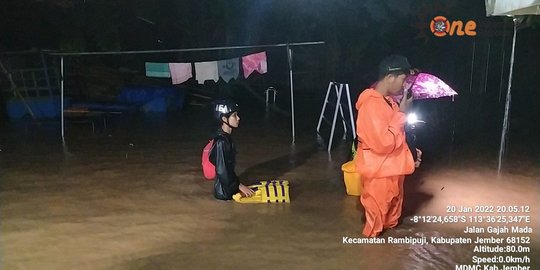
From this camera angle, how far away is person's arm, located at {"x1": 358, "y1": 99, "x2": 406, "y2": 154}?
4453 mm

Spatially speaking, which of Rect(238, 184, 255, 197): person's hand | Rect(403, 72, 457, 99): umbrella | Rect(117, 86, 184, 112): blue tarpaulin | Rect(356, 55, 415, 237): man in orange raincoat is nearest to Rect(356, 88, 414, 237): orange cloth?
Rect(356, 55, 415, 237): man in orange raincoat

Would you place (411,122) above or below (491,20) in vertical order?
below

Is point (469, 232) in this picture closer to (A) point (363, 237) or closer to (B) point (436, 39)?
(A) point (363, 237)

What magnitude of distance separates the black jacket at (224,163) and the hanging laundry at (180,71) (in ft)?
15.6

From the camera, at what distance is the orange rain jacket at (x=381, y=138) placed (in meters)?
4.47

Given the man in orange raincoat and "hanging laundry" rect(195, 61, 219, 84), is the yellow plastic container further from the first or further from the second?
"hanging laundry" rect(195, 61, 219, 84)

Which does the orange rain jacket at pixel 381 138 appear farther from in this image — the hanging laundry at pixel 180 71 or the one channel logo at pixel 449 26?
the one channel logo at pixel 449 26

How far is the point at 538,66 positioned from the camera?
1659cm

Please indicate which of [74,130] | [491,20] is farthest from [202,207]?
[491,20]

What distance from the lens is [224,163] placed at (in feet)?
19.8

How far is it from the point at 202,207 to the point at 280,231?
1227 mm

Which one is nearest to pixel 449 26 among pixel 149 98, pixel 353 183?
pixel 149 98

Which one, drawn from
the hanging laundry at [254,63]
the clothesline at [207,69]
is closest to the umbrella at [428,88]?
the hanging laundry at [254,63]

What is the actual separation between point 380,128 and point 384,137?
9 cm
